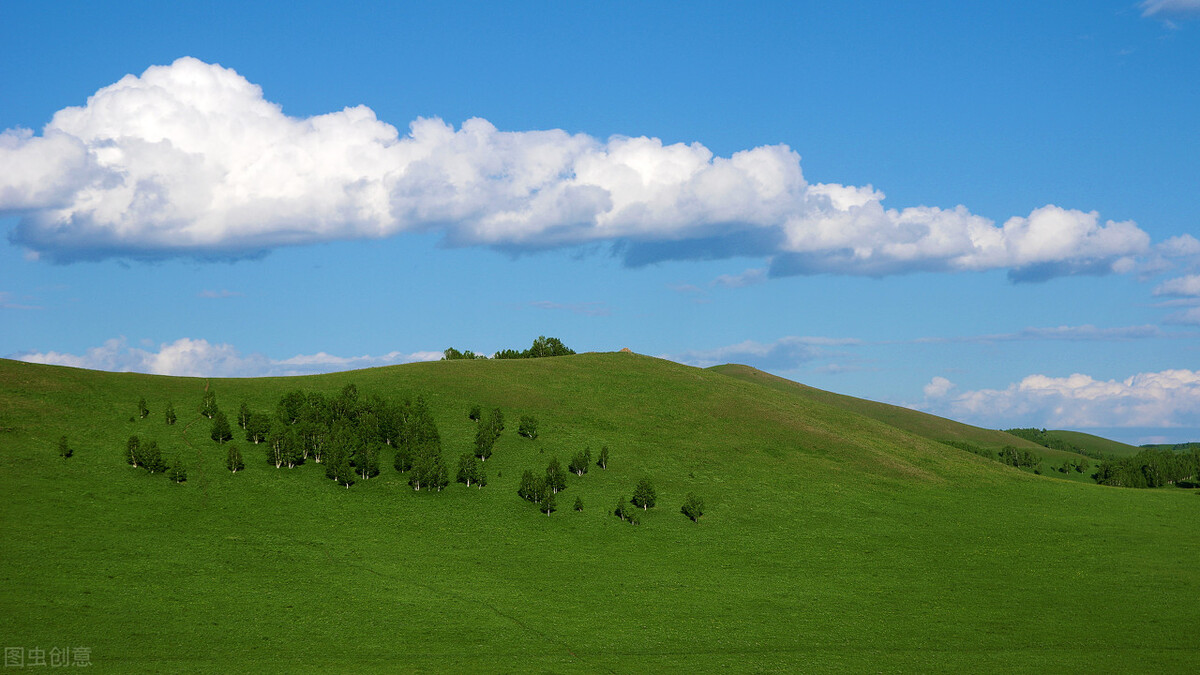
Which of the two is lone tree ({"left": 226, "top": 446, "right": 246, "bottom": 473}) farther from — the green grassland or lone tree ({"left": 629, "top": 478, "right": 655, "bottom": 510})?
lone tree ({"left": 629, "top": 478, "right": 655, "bottom": 510})

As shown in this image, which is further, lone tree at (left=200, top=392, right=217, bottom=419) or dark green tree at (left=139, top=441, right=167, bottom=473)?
lone tree at (left=200, top=392, right=217, bottom=419)

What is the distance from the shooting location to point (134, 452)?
72.2 meters

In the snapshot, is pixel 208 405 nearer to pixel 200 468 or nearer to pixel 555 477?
pixel 200 468

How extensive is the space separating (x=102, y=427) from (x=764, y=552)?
204 ft

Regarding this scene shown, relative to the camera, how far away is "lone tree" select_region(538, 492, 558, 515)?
76.2 metres

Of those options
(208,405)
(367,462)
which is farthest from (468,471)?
(208,405)

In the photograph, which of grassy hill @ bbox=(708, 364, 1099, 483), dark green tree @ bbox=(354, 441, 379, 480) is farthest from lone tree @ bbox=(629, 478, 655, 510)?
grassy hill @ bbox=(708, 364, 1099, 483)

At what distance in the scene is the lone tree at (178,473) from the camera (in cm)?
7100

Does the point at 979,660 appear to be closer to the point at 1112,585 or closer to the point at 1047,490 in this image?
the point at 1112,585

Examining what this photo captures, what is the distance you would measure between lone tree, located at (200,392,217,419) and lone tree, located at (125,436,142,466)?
9.76 meters

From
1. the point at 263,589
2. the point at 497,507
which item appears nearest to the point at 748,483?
the point at 497,507

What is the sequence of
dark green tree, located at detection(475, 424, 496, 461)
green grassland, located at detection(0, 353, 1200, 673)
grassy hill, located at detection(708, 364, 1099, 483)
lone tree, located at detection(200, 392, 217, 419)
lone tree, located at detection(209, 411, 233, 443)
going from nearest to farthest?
green grassland, located at detection(0, 353, 1200, 673) < lone tree, located at detection(209, 411, 233, 443) < lone tree, located at detection(200, 392, 217, 419) < dark green tree, located at detection(475, 424, 496, 461) < grassy hill, located at detection(708, 364, 1099, 483)

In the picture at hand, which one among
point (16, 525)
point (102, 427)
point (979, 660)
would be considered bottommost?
point (979, 660)

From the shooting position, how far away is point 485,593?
58.7 metres
